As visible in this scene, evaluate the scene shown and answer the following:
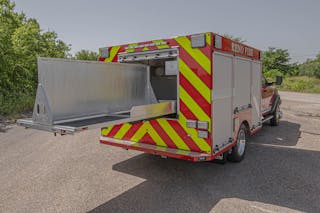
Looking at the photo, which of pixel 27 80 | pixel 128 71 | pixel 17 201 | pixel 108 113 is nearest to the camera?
pixel 17 201

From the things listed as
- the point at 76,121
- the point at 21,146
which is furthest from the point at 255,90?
the point at 21,146

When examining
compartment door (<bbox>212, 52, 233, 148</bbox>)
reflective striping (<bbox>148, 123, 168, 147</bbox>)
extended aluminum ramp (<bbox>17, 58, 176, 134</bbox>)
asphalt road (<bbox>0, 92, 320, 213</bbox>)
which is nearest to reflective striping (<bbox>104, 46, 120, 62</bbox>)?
extended aluminum ramp (<bbox>17, 58, 176, 134</bbox>)

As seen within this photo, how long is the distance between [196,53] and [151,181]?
2.30m

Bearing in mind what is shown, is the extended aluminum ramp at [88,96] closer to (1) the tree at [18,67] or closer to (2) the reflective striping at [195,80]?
(2) the reflective striping at [195,80]

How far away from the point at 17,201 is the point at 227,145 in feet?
11.5

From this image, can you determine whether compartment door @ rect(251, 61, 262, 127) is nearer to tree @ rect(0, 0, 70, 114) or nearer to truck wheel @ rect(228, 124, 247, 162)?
truck wheel @ rect(228, 124, 247, 162)

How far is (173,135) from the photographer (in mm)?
4270

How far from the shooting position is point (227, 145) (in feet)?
14.7

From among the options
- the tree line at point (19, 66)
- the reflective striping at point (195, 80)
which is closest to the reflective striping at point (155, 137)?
the reflective striping at point (195, 80)

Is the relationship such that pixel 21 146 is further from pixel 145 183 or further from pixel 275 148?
pixel 275 148

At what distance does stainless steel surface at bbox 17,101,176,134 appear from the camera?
2834 mm

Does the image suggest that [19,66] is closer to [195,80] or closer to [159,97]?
[159,97]

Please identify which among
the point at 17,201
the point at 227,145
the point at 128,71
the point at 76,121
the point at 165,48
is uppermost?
the point at 165,48

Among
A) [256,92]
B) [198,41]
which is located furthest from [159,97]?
[256,92]
